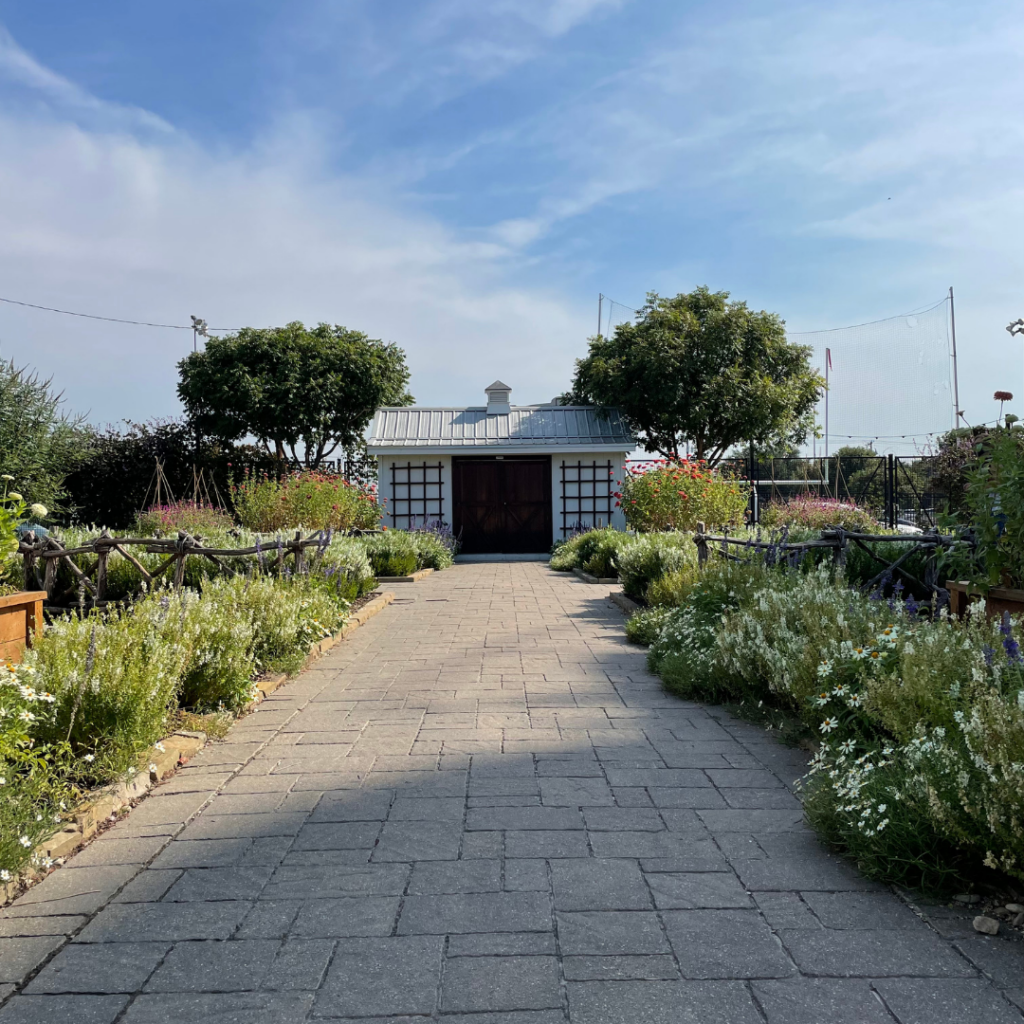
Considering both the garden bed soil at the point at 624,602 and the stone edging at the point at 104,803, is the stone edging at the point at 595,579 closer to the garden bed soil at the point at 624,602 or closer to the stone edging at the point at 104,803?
the garden bed soil at the point at 624,602

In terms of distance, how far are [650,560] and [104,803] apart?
7366mm

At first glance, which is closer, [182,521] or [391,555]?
[182,521]

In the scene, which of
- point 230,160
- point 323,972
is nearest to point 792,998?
point 323,972

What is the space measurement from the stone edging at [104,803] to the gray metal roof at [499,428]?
1543 centimetres

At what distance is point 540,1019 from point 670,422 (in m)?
20.8

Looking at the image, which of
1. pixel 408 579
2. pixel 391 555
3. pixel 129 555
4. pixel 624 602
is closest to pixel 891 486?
pixel 624 602

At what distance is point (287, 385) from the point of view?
2219 cm

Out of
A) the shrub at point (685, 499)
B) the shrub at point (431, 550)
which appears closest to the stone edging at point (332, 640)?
the shrub at point (431, 550)

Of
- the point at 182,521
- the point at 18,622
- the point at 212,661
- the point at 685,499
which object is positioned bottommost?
the point at 212,661

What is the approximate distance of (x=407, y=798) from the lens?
11.3 feet

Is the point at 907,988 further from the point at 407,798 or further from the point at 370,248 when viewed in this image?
the point at 370,248

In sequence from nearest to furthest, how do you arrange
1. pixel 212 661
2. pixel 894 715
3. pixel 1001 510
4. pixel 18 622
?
pixel 894 715 < pixel 1001 510 < pixel 18 622 < pixel 212 661

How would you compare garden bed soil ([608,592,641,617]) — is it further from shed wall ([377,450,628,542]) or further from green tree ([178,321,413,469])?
green tree ([178,321,413,469])

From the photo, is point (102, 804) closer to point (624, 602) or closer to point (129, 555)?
point (129, 555)
